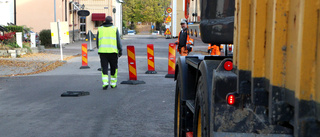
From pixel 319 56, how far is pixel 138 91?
10.1 m

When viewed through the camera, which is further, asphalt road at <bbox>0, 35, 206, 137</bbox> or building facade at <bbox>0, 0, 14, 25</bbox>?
building facade at <bbox>0, 0, 14, 25</bbox>

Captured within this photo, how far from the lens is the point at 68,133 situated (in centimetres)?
736

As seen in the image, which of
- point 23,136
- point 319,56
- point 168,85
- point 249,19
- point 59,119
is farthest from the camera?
point 168,85

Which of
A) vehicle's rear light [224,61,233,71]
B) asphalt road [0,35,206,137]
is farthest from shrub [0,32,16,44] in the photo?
vehicle's rear light [224,61,233,71]

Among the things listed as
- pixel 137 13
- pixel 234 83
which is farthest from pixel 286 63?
pixel 137 13

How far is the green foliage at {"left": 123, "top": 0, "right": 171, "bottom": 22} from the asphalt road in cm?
9936

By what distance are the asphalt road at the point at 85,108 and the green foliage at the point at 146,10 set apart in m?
99.4

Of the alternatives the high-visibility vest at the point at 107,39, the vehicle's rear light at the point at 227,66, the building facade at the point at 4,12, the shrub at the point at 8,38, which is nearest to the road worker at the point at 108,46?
the high-visibility vest at the point at 107,39

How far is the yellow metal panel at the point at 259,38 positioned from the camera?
9.19 feet

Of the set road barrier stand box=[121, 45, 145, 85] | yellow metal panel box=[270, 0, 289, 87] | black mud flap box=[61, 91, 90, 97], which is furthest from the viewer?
road barrier stand box=[121, 45, 145, 85]

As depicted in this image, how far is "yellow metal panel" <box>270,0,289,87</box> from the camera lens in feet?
8.16

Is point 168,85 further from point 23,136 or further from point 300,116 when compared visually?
point 300,116

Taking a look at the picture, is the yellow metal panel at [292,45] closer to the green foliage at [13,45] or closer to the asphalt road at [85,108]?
the asphalt road at [85,108]

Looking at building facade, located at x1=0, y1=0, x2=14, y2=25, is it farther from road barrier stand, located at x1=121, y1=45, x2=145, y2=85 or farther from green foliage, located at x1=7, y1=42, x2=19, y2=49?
road barrier stand, located at x1=121, y1=45, x2=145, y2=85
